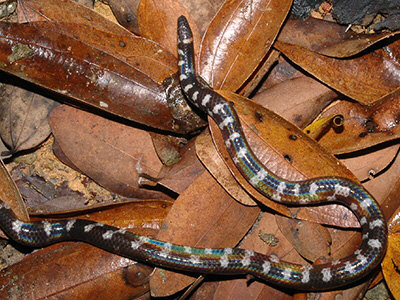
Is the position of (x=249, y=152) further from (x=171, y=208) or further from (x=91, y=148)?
(x=91, y=148)

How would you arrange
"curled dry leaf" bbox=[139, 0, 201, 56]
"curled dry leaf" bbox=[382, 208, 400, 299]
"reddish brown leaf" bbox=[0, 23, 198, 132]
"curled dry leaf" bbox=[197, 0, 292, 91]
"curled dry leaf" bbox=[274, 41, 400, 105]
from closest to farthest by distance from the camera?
"reddish brown leaf" bbox=[0, 23, 198, 132] → "curled dry leaf" bbox=[382, 208, 400, 299] → "curled dry leaf" bbox=[197, 0, 292, 91] → "curled dry leaf" bbox=[274, 41, 400, 105] → "curled dry leaf" bbox=[139, 0, 201, 56]

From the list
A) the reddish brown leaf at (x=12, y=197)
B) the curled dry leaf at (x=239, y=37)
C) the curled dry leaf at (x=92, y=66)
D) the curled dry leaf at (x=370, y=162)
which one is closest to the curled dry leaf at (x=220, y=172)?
the curled dry leaf at (x=92, y=66)

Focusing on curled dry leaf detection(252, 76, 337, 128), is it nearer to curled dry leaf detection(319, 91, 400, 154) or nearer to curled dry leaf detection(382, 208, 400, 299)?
curled dry leaf detection(319, 91, 400, 154)

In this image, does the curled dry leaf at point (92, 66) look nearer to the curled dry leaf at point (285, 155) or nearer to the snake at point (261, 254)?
the snake at point (261, 254)

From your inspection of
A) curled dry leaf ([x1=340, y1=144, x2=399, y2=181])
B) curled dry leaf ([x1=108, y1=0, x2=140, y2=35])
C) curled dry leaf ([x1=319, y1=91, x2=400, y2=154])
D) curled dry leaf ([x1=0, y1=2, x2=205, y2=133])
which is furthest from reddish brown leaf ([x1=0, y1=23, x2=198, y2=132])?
curled dry leaf ([x1=340, y1=144, x2=399, y2=181])

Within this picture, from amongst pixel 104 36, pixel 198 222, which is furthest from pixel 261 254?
pixel 104 36

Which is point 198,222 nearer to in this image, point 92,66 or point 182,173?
point 182,173

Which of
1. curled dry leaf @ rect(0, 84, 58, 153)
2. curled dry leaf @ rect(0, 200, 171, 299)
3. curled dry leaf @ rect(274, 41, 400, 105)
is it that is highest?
curled dry leaf @ rect(274, 41, 400, 105)
